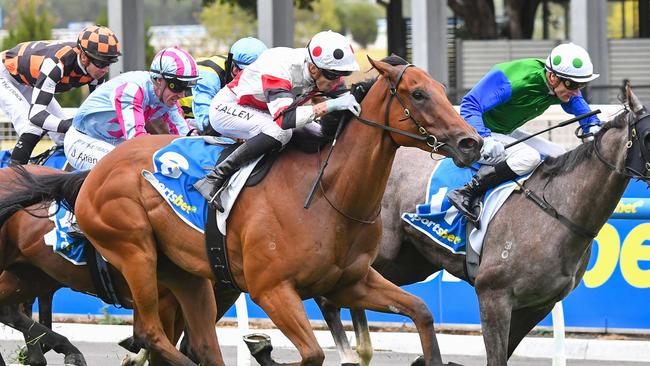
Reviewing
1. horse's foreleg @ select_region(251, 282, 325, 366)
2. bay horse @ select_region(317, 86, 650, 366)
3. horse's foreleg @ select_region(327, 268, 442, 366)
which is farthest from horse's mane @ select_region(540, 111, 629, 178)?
horse's foreleg @ select_region(251, 282, 325, 366)

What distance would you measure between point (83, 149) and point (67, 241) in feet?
2.84

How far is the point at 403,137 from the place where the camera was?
6.85 metres

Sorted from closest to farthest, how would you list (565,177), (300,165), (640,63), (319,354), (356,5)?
1. (319,354)
2. (300,165)
3. (565,177)
4. (640,63)
5. (356,5)

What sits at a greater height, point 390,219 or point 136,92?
point 136,92

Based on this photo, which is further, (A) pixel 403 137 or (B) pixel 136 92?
(B) pixel 136 92

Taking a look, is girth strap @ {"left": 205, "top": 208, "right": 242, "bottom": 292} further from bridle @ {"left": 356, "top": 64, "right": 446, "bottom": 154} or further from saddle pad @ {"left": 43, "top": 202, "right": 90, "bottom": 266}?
saddle pad @ {"left": 43, "top": 202, "right": 90, "bottom": 266}

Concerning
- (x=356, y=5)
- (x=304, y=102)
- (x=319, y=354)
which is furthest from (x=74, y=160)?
(x=356, y=5)

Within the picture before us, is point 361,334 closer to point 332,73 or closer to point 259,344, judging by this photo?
point 259,344

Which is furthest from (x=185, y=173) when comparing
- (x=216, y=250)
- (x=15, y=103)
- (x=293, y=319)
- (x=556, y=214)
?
(x=15, y=103)

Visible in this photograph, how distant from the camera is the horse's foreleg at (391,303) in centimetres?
705

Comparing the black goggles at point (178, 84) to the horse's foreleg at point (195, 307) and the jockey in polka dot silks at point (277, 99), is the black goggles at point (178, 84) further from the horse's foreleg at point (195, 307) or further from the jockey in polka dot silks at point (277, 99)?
the horse's foreleg at point (195, 307)

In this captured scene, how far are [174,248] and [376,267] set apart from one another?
2.16 meters

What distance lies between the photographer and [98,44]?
9.36 m

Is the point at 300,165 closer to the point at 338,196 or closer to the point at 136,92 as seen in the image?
the point at 338,196
